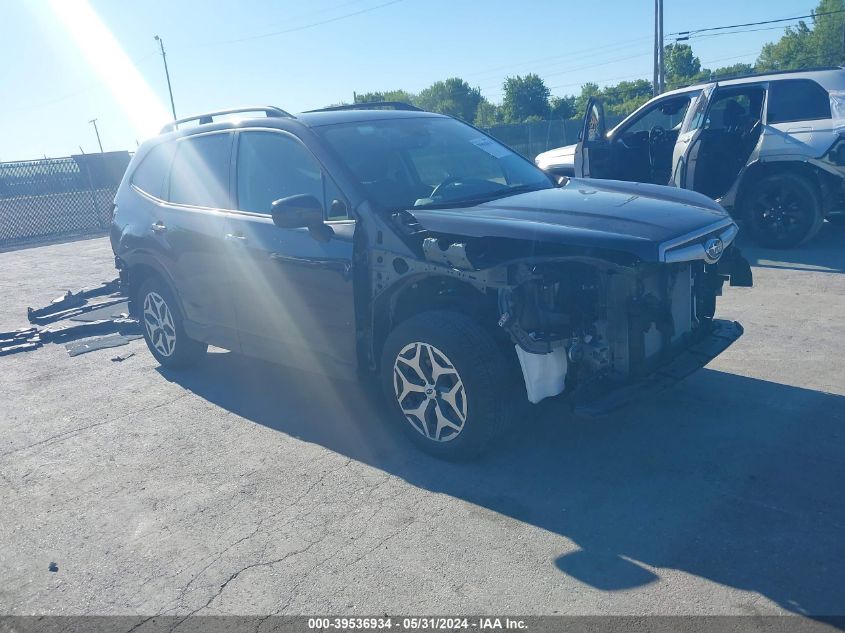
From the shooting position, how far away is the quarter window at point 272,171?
4.66m

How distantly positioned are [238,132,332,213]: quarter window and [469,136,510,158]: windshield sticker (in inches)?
51.4

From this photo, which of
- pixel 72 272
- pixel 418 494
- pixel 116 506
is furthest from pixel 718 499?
pixel 72 272

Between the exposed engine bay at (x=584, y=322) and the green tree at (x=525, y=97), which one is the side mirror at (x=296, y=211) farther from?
the green tree at (x=525, y=97)

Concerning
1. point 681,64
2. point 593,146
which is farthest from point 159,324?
point 681,64

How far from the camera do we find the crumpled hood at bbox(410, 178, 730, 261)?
352 centimetres

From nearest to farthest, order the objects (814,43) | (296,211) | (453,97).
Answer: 1. (296,211)
2. (814,43)
3. (453,97)

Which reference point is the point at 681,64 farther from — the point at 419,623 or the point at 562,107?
the point at 419,623

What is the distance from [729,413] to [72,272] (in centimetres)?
1125

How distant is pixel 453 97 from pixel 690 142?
89.8m

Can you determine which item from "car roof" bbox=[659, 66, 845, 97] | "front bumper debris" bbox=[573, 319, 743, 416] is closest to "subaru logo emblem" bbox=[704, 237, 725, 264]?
"front bumper debris" bbox=[573, 319, 743, 416]

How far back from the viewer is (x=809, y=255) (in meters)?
8.52

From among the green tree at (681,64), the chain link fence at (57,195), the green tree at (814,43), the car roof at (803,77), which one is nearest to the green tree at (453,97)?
the green tree at (681,64)

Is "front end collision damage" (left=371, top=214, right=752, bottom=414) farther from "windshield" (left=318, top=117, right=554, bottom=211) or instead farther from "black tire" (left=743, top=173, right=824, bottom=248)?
"black tire" (left=743, top=173, right=824, bottom=248)

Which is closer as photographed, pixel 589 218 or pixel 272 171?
pixel 589 218
